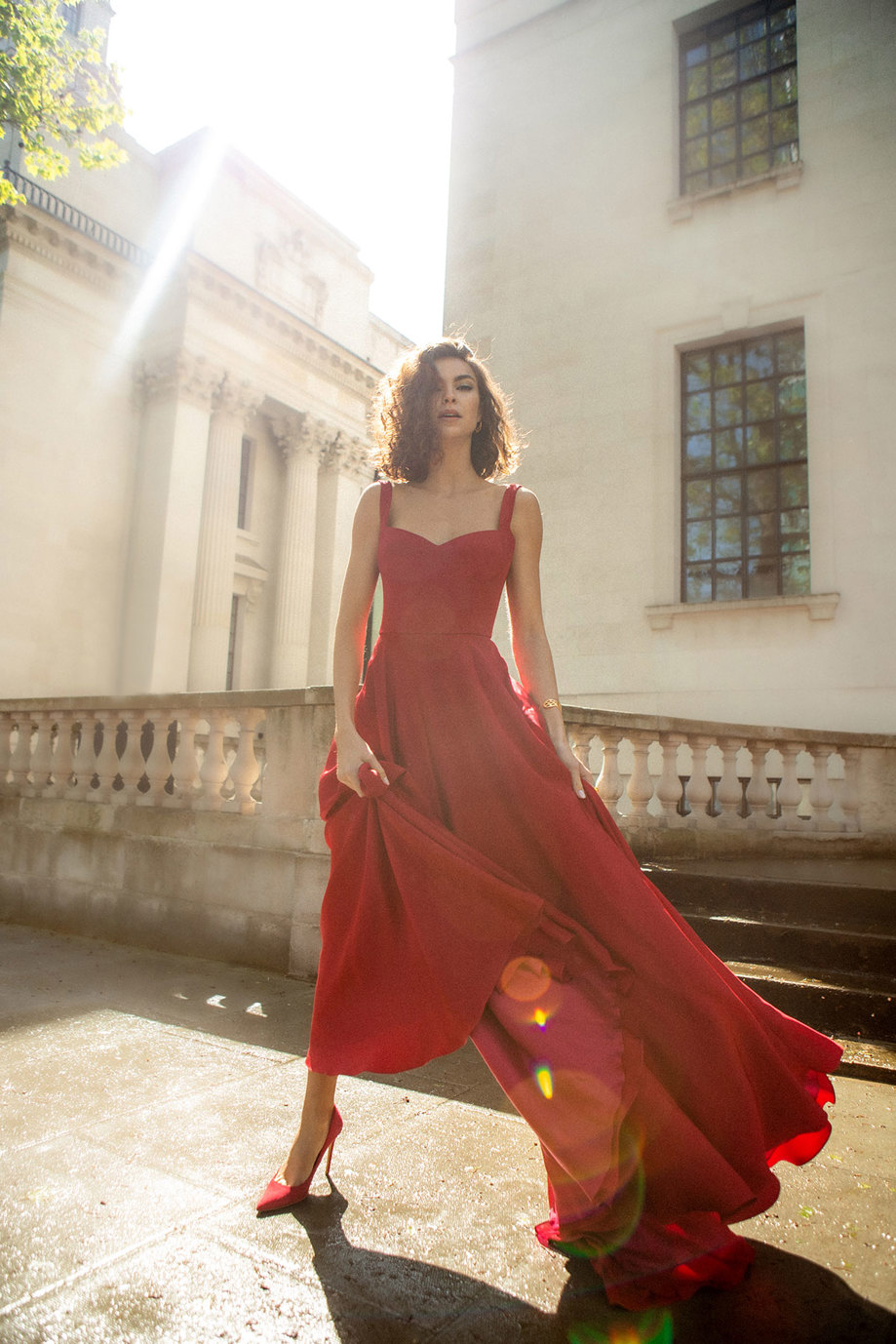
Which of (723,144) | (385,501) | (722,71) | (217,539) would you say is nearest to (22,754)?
(385,501)

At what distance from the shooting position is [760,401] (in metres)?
10.5

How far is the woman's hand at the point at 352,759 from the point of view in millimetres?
2309

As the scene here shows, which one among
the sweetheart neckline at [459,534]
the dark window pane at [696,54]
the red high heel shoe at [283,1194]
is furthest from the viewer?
the dark window pane at [696,54]

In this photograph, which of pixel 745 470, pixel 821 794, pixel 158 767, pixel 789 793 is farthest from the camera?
pixel 745 470

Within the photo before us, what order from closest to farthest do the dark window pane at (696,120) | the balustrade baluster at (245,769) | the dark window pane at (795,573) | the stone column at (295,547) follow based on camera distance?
1. the balustrade baluster at (245,769)
2. the dark window pane at (795,573)
3. the dark window pane at (696,120)
4. the stone column at (295,547)

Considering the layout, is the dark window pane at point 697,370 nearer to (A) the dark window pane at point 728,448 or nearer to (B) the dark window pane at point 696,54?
(A) the dark window pane at point 728,448

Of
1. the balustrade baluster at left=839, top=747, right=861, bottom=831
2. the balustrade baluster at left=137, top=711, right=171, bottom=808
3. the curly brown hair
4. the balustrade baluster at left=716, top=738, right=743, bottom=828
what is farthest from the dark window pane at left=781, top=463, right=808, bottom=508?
the curly brown hair

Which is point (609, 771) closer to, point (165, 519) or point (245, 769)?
point (245, 769)

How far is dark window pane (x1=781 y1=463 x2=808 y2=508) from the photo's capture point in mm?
10039

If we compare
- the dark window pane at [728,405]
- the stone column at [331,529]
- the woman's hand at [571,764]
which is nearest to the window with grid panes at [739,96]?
the dark window pane at [728,405]

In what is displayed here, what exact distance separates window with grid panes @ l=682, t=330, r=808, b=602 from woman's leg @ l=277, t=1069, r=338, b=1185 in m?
8.97

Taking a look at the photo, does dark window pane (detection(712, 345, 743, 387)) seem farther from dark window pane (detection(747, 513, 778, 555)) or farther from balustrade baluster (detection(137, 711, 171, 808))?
balustrade baluster (detection(137, 711, 171, 808))

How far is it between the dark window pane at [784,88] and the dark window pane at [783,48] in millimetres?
138

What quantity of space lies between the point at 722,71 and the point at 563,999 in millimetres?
13104
